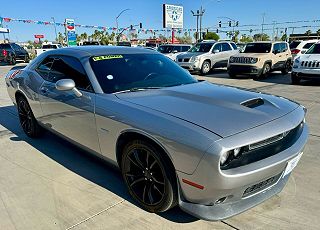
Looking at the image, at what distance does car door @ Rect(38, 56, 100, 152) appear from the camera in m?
3.12

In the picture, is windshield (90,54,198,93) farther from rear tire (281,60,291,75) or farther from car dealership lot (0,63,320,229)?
rear tire (281,60,291,75)

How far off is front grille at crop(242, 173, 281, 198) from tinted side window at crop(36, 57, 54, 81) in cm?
319

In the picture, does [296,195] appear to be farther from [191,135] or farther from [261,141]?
[191,135]

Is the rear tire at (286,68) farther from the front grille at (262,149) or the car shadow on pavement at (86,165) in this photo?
the front grille at (262,149)

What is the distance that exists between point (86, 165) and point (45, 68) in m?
1.66

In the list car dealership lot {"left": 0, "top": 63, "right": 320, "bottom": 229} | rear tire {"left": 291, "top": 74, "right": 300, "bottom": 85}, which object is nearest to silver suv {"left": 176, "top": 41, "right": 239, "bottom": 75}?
rear tire {"left": 291, "top": 74, "right": 300, "bottom": 85}

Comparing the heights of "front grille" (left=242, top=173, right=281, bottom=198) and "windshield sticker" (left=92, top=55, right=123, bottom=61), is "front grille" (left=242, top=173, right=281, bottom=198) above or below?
below

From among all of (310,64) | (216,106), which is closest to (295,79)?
(310,64)

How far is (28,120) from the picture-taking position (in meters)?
4.81

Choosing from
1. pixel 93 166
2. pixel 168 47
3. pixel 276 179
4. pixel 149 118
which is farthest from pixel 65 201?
pixel 168 47

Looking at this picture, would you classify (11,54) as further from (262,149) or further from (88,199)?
(262,149)

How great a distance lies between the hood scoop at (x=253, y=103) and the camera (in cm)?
264

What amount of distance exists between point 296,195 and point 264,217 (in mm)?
602

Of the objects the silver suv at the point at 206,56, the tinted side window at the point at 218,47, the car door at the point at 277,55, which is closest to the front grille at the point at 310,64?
the car door at the point at 277,55
